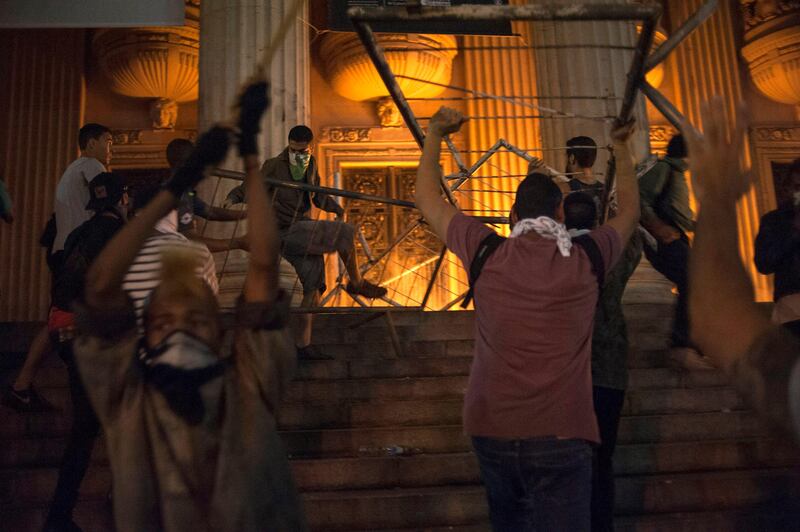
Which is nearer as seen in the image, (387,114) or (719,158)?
(719,158)

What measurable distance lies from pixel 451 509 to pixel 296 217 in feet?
9.56

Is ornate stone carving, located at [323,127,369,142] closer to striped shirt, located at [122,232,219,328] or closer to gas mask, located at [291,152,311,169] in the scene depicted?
gas mask, located at [291,152,311,169]

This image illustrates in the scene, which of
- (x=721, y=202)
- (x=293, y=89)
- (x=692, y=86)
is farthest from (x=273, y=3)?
(x=692, y=86)

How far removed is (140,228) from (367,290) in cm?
410

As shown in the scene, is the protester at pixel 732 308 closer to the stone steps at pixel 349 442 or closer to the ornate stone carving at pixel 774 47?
the stone steps at pixel 349 442

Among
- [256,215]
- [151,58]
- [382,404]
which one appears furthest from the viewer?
[151,58]

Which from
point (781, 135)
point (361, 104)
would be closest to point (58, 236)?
point (361, 104)

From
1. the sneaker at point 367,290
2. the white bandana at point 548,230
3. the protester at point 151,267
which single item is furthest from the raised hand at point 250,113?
the sneaker at point 367,290

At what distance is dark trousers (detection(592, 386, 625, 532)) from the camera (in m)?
3.17

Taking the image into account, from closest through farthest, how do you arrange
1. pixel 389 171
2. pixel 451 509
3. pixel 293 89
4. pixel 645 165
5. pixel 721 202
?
1. pixel 721 202
2. pixel 451 509
3. pixel 645 165
4. pixel 293 89
5. pixel 389 171

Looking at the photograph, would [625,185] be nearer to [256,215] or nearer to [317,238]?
[256,215]

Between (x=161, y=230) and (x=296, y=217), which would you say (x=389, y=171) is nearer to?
(x=296, y=217)

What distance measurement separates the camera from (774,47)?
45.5ft

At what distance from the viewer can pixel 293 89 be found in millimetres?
8367
